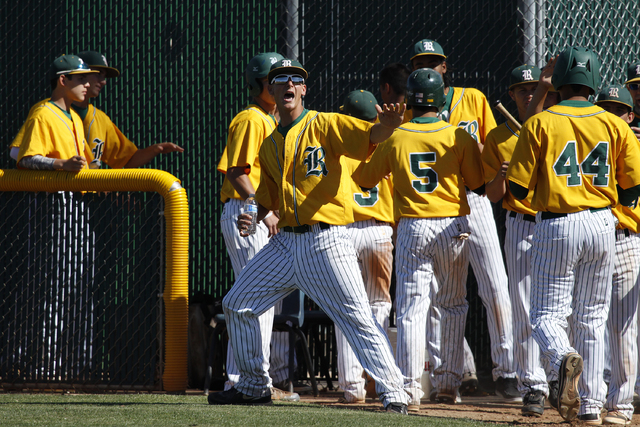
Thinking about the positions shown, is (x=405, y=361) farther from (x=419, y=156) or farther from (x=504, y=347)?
(x=419, y=156)

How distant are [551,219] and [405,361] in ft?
4.00

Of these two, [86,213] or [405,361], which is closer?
[405,361]

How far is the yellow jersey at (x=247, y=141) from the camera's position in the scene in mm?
4918

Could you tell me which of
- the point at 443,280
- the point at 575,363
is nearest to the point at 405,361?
the point at 443,280

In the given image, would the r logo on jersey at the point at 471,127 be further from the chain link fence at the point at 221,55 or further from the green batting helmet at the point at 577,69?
the green batting helmet at the point at 577,69

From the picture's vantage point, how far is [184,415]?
149 inches

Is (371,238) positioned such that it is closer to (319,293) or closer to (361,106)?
(361,106)

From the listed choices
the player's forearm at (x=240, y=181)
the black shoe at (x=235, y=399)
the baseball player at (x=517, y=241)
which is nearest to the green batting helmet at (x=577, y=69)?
the baseball player at (x=517, y=241)

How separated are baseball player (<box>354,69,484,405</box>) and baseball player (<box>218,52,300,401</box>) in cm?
75

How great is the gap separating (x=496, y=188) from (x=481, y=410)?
1.38 m

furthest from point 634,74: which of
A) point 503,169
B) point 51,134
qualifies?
point 51,134

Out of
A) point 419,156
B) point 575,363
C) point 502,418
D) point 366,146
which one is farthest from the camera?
point 419,156

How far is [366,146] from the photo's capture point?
4012 mm

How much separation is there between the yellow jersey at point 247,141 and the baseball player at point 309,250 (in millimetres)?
545
